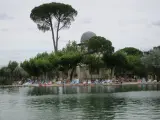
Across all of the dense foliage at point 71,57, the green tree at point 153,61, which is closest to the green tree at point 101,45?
the dense foliage at point 71,57

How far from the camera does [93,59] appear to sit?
79.9 metres

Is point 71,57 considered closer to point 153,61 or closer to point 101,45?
point 101,45

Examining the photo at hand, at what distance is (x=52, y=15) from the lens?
76.7 meters

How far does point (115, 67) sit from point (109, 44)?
7.10 meters

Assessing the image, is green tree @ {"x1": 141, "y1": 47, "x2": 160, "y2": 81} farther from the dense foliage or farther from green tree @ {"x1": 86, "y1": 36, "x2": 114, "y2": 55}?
green tree @ {"x1": 86, "y1": 36, "x2": 114, "y2": 55}

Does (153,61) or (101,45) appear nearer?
(153,61)

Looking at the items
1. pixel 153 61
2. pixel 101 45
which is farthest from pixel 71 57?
pixel 153 61

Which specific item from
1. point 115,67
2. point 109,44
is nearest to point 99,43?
point 109,44

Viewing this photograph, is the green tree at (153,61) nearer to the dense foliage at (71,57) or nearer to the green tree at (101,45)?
the dense foliage at (71,57)

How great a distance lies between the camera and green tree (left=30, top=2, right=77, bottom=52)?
75.2 metres

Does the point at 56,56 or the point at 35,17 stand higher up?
the point at 35,17

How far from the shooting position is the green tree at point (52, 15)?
75.2 m

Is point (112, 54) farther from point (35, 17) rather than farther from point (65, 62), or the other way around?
point (35, 17)

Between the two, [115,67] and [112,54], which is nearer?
[112,54]
